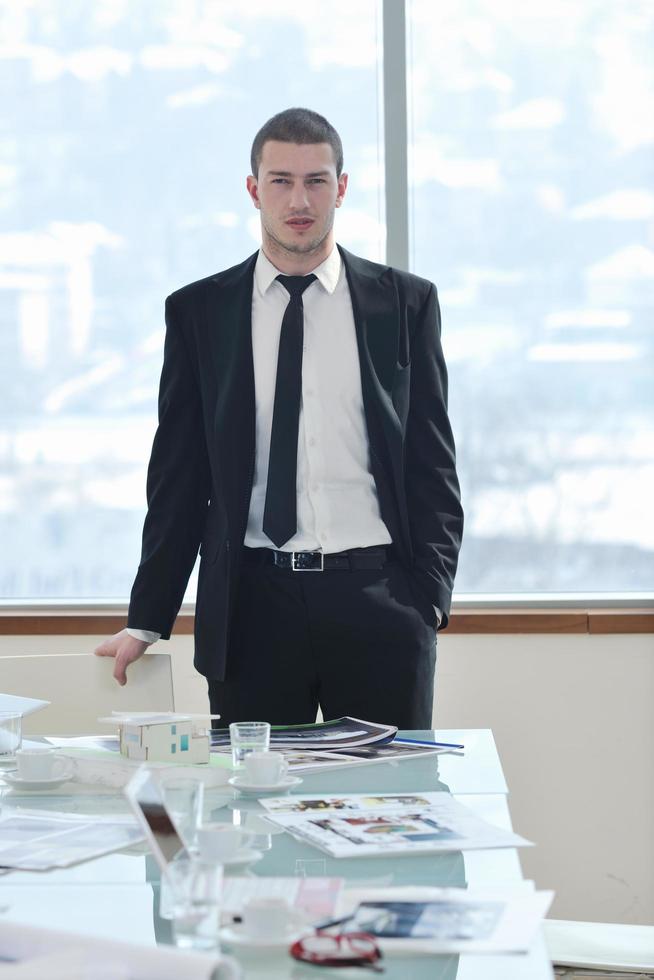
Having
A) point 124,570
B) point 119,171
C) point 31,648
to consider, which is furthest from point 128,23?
point 31,648

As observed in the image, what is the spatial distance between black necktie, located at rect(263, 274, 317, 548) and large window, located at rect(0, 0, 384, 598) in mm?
901

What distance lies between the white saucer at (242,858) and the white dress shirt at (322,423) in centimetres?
110

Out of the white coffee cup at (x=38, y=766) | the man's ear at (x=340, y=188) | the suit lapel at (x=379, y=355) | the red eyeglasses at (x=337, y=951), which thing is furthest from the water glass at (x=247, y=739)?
the man's ear at (x=340, y=188)

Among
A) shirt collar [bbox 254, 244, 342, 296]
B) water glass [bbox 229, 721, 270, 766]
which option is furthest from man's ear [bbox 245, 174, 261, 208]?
water glass [bbox 229, 721, 270, 766]

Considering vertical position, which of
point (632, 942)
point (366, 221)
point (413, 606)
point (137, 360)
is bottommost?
point (632, 942)

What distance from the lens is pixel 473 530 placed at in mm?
3139

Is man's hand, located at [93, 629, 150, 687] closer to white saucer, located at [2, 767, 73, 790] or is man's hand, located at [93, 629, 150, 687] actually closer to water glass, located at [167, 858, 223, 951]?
white saucer, located at [2, 767, 73, 790]

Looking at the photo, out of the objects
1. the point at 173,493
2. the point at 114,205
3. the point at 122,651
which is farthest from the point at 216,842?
the point at 114,205

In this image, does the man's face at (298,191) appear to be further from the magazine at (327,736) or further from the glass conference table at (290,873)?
the glass conference table at (290,873)

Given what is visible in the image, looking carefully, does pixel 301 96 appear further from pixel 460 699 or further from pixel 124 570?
pixel 460 699

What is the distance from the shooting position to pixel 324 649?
2205 mm

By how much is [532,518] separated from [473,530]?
0.51 feet

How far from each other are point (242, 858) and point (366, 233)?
2.31m

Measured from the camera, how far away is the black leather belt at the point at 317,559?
2.21 meters
